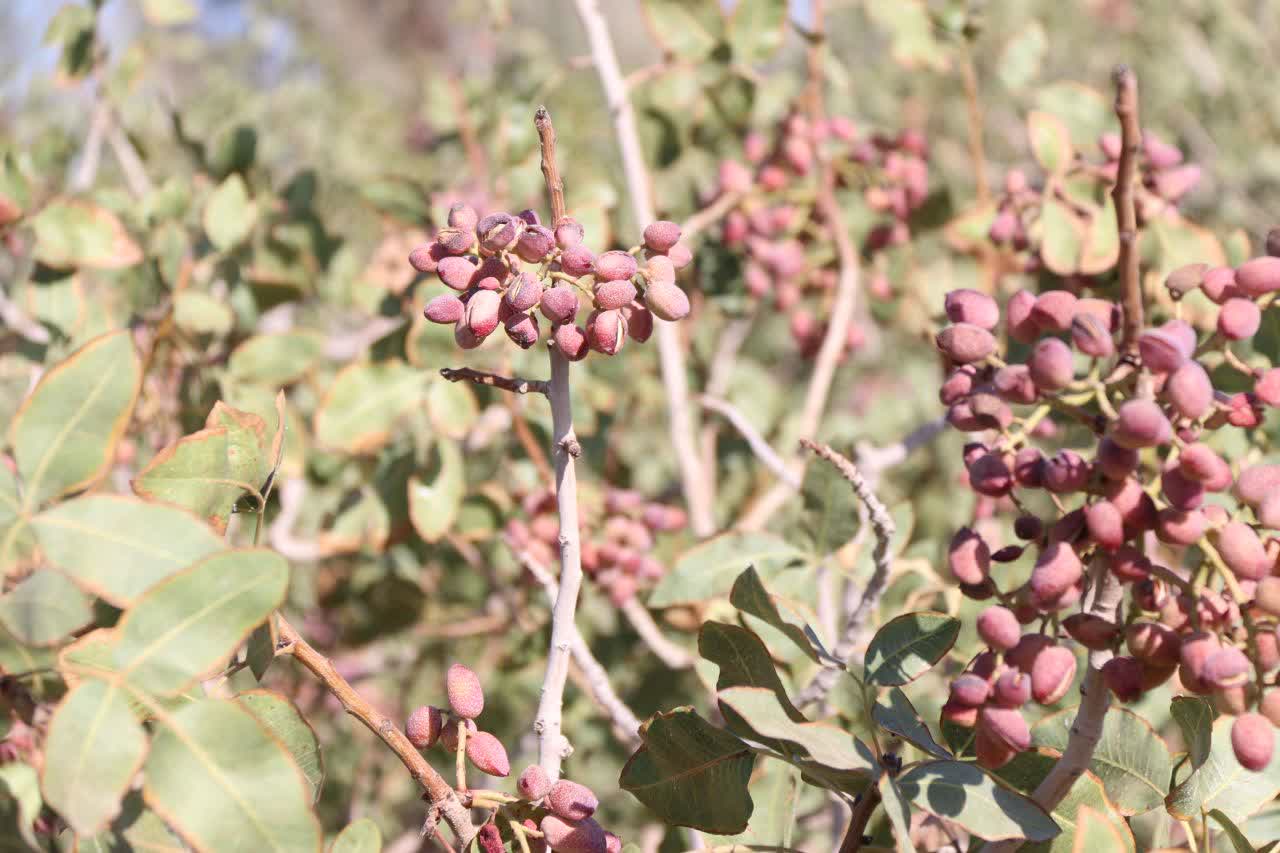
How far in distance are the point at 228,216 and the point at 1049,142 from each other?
780 millimetres

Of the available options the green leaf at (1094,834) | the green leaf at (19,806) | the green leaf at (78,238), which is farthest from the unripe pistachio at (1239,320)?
the green leaf at (78,238)

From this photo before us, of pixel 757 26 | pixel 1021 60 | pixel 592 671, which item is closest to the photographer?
pixel 592 671

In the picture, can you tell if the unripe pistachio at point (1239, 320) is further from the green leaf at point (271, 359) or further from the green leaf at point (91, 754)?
the green leaf at point (271, 359)

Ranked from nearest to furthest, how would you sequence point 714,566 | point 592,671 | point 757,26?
point 592,671 < point 714,566 < point 757,26

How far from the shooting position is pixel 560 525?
538 mm

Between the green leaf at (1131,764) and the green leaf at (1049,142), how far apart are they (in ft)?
1.85

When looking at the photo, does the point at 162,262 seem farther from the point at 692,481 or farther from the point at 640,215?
the point at 692,481

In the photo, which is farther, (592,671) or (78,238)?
(78,238)

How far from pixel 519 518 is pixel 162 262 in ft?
1.44

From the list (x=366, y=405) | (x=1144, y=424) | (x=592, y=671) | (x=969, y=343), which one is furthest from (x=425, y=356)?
(x=1144, y=424)

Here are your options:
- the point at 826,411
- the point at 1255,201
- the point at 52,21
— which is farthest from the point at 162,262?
the point at 1255,201

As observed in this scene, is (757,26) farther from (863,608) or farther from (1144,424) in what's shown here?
(1144,424)

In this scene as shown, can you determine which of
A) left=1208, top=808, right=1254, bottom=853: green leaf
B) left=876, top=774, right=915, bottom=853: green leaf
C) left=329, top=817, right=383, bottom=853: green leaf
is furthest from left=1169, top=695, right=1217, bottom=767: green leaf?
left=329, top=817, right=383, bottom=853: green leaf

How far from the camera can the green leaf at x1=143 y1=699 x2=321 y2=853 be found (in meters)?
0.45
